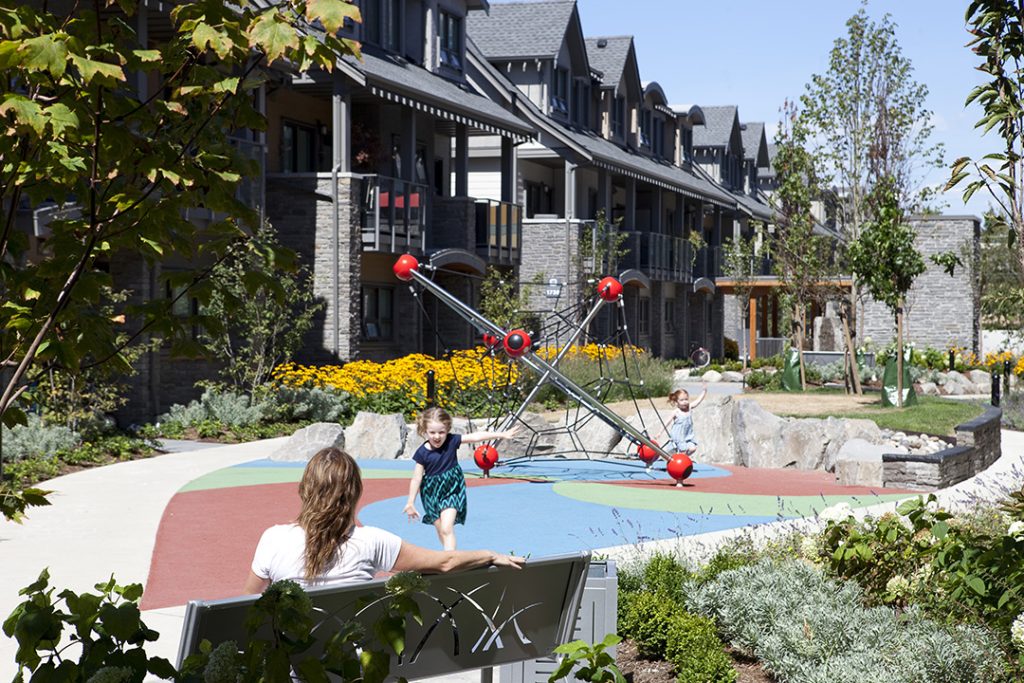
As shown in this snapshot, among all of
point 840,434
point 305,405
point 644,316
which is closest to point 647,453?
point 840,434

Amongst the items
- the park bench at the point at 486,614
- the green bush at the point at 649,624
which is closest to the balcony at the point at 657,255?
the green bush at the point at 649,624

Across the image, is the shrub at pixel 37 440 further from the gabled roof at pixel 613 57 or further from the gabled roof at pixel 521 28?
the gabled roof at pixel 613 57

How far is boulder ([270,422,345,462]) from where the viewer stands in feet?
59.9

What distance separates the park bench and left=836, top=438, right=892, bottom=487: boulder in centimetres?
1187

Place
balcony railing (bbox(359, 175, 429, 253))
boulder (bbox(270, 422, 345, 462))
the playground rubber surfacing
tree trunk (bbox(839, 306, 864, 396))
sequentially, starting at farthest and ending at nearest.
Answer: tree trunk (bbox(839, 306, 864, 396)) < balcony railing (bbox(359, 175, 429, 253)) < boulder (bbox(270, 422, 345, 462)) < the playground rubber surfacing

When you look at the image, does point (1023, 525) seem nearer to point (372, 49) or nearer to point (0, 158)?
point (0, 158)

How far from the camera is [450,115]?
2884 centimetres

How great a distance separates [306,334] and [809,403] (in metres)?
11.0

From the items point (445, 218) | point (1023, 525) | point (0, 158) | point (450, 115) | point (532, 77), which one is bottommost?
point (1023, 525)

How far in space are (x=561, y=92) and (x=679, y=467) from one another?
2510cm

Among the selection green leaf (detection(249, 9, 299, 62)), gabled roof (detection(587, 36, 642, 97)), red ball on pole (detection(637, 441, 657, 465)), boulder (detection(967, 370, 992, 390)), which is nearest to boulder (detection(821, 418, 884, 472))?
red ball on pole (detection(637, 441, 657, 465))

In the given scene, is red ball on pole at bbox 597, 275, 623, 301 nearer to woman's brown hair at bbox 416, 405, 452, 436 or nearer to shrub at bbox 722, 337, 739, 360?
woman's brown hair at bbox 416, 405, 452, 436

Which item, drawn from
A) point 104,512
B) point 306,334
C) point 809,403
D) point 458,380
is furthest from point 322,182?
point 104,512

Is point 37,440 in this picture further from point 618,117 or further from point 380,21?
point 618,117
